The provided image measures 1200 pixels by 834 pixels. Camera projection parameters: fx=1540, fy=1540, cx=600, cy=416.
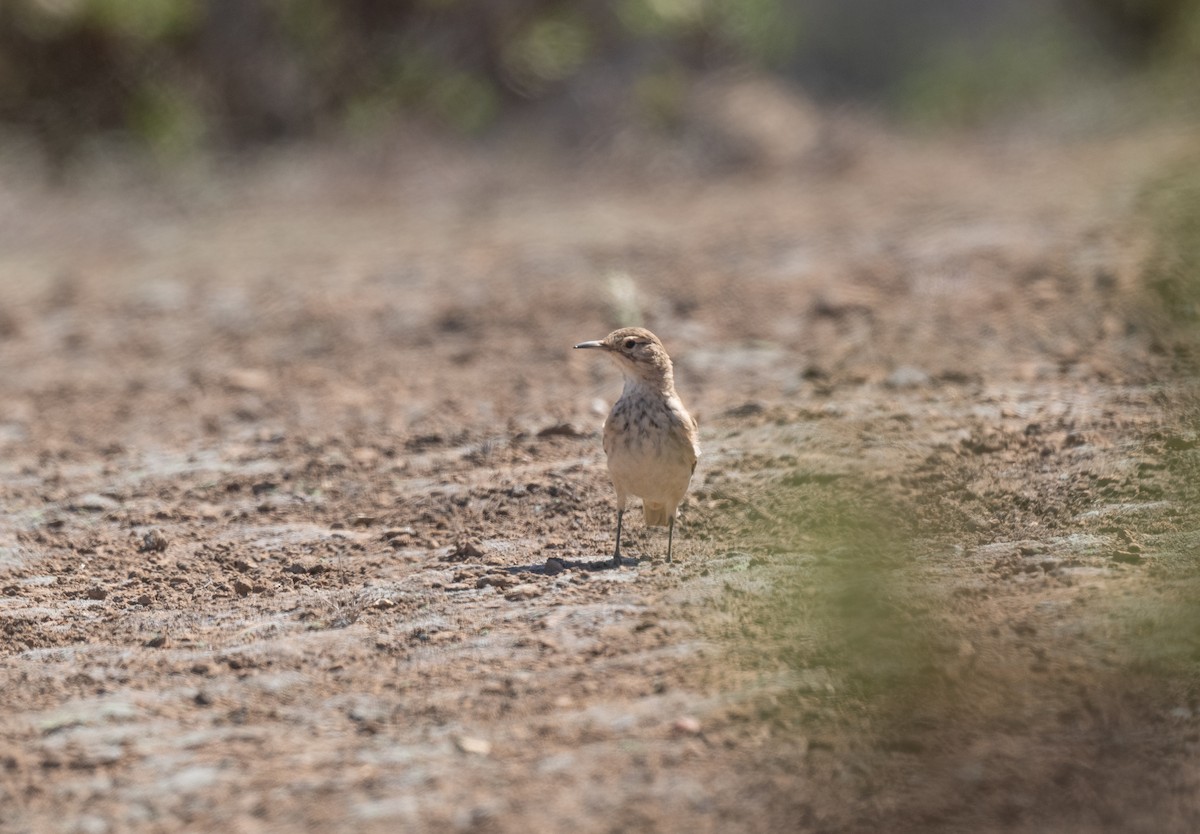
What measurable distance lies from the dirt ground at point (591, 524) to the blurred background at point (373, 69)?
1.43 m

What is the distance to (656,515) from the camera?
19.9 ft

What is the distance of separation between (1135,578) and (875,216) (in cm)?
588

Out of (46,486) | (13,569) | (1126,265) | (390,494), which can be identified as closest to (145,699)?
(13,569)

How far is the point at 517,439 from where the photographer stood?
7121 mm

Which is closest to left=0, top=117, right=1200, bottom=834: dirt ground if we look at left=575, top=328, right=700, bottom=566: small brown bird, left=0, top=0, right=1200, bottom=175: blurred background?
left=575, top=328, right=700, bottom=566: small brown bird

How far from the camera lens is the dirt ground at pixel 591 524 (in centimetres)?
409

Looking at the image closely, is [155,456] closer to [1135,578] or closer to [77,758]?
[77,758]

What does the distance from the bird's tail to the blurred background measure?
727cm

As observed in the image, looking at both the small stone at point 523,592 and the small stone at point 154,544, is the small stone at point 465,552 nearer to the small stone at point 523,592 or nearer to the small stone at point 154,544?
the small stone at point 523,592

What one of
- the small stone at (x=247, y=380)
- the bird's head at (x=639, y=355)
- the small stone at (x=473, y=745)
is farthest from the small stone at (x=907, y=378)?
the small stone at (x=473, y=745)

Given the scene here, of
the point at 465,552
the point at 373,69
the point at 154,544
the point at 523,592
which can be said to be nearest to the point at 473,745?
the point at 523,592

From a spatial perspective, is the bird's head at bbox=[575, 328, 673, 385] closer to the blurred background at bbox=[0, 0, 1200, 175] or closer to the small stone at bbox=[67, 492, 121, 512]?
the small stone at bbox=[67, 492, 121, 512]

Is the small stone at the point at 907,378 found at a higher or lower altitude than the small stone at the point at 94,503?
higher

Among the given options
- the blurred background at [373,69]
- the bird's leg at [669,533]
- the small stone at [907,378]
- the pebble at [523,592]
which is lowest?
the pebble at [523,592]
